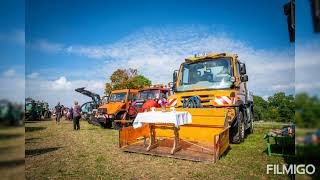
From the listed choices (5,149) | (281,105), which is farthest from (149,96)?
(281,105)

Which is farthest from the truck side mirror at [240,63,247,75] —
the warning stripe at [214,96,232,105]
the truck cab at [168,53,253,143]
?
the warning stripe at [214,96,232,105]

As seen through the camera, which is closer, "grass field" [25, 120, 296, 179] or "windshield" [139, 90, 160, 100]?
"grass field" [25, 120, 296, 179]

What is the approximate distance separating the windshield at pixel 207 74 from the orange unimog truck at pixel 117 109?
4.87 meters

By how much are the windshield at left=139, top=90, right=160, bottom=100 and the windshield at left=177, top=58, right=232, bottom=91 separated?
14.0 feet

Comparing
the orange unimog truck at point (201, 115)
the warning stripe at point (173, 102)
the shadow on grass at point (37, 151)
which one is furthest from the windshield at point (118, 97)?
the shadow on grass at point (37, 151)

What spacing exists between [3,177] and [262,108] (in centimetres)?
2204

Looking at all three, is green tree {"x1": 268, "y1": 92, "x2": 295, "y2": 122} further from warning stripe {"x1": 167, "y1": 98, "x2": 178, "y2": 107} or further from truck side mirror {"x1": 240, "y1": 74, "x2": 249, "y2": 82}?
warning stripe {"x1": 167, "y1": 98, "x2": 178, "y2": 107}

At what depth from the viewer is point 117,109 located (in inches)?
450

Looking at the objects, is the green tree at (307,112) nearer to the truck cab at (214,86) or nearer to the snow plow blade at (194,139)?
the snow plow blade at (194,139)

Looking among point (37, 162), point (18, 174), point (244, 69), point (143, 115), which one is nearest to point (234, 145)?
point (244, 69)

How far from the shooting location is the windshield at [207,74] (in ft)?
22.6

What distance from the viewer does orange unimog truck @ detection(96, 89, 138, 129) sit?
11.4 metres

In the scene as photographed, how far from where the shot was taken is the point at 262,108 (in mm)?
21234

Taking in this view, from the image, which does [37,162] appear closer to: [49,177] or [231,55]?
[49,177]
